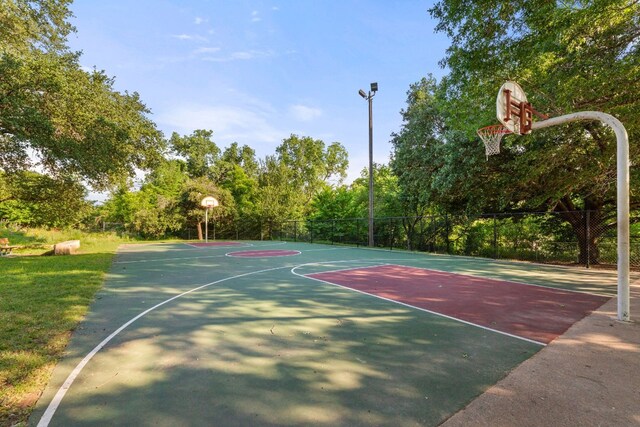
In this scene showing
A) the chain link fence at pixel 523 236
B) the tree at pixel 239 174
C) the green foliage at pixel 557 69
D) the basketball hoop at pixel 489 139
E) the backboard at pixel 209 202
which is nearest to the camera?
the green foliage at pixel 557 69

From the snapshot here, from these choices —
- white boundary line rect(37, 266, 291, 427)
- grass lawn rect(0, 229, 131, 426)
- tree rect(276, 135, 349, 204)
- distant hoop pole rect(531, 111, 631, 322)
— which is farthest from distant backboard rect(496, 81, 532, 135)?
tree rect(276, 135, 349, 204)

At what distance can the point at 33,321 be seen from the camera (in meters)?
4.49

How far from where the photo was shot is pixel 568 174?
1080cm

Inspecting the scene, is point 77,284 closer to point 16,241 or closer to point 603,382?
point 603,382

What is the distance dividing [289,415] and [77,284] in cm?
712

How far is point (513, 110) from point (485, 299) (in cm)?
385

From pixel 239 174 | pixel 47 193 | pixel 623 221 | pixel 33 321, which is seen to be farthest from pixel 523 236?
pixel 239 174

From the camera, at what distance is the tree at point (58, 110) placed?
883 centimetres

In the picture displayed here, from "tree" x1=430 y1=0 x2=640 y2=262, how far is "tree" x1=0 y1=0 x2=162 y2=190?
11.3 metres

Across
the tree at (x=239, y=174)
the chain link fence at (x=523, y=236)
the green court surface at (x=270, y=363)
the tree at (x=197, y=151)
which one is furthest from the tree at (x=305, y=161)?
the green court surface at (x=270, y=363)

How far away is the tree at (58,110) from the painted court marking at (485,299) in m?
9.09

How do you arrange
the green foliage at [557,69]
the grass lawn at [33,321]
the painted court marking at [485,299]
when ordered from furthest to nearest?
the green foliage at [557,69]
the painted court marking at [485,299]
the grass lawn at [33,321]

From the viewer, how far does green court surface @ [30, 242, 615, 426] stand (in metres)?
2.45

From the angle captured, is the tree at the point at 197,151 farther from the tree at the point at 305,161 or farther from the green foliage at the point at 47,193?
the green foliage at the point at 47,193
